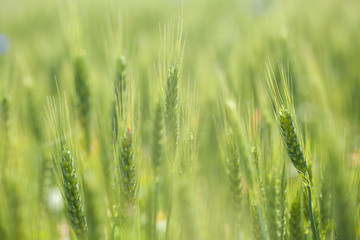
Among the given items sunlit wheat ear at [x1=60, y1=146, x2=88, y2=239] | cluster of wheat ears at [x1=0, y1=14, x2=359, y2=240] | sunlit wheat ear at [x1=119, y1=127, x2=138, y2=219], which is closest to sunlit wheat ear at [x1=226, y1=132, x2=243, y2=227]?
cluster of wheat ears at [x1=0, y1=14, x2=359, y2=240]

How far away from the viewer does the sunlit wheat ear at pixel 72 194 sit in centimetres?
91

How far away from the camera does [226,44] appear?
9.08 ft

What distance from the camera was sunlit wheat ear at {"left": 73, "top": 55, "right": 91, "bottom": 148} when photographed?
142 centimetres

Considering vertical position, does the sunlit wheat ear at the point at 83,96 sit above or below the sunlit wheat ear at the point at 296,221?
above

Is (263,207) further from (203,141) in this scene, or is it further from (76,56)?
(76,56)

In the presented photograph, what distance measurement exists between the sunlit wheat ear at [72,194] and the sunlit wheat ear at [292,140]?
19.5 inches

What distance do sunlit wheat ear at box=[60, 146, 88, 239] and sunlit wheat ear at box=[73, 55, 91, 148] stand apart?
1.69 ft

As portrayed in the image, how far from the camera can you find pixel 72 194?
0.91 m

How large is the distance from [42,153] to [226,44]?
5.38 ft

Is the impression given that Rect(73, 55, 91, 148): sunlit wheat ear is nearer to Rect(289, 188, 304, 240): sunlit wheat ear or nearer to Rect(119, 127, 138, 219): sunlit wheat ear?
Rect(119, 127, 138, 219): sunlit wheat ear

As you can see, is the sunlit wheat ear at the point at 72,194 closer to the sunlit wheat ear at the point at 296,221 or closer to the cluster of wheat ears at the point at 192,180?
the cluster of wheat ears at the point at 192,180

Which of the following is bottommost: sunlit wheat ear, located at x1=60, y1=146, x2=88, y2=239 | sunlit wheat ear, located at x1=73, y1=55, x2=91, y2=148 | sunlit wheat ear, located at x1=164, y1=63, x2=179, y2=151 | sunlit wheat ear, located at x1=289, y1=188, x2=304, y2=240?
sunlit wheat ear, located at x1=289, y1=188, x2=304, y2=240

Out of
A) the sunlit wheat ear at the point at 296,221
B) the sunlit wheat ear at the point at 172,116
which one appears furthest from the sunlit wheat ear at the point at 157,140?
the sunlit wheat ear at the point at 296,221

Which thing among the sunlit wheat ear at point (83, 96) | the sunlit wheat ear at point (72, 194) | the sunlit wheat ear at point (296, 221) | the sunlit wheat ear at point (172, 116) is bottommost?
the sunlit wheat ear at point (296, 221)
